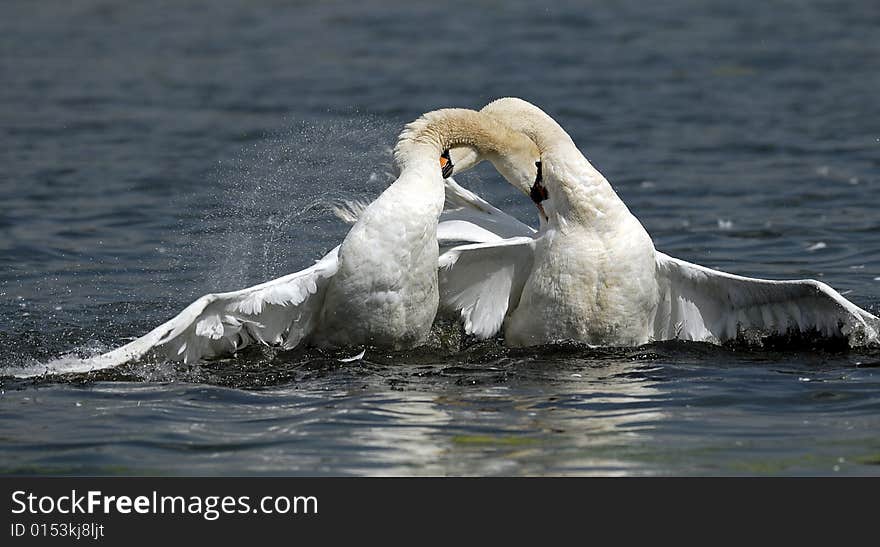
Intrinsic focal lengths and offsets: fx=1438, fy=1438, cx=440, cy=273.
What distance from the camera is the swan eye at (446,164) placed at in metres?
9.73

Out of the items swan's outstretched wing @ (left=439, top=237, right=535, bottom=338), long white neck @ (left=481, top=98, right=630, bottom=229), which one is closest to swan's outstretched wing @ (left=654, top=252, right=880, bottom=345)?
long white neck @ (left=481, top=98, right=630, bottom=229)

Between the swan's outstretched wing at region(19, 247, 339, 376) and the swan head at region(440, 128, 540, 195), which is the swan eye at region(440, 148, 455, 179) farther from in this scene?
the swan's outstretched wing at region(19, 247, 339, 376)

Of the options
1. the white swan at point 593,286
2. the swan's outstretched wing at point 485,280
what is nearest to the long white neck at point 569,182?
the white swan at point 593,286

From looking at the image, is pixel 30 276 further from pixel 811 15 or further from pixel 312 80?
pixel 811 15

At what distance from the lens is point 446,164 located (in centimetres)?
976

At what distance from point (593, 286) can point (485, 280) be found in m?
0.93

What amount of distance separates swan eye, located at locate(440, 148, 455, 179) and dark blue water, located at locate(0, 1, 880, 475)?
1.20 metres

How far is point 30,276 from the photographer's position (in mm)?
12688

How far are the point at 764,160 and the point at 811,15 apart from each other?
927 centimetres

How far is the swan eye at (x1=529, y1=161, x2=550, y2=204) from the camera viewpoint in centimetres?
959

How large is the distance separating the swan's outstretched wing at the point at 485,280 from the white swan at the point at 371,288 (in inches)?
18.0

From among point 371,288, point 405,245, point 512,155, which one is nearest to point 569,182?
point 512,155

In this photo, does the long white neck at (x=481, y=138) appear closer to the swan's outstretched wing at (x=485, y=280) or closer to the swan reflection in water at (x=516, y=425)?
the swan's outstretched wing at (x=485, y=280)
